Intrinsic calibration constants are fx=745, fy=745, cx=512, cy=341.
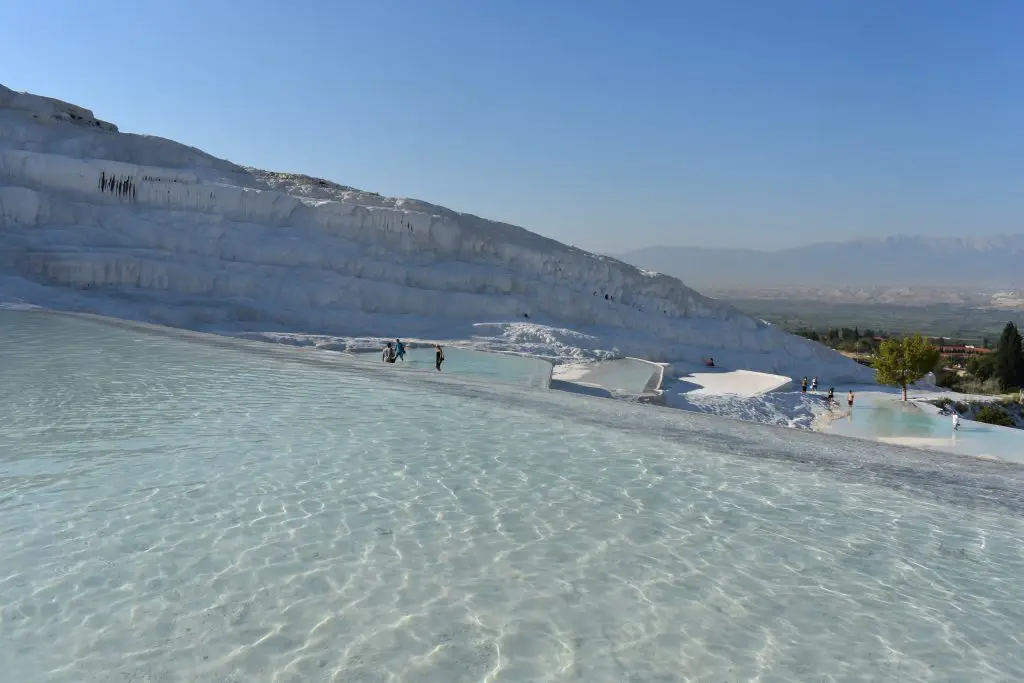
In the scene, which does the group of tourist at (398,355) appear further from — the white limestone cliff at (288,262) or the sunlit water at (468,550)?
the sunlit water at (468,550)

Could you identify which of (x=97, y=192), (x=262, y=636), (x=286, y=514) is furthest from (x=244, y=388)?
(x=97, y=192)

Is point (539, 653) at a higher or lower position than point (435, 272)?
lower

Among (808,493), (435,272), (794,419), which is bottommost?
(794,419)

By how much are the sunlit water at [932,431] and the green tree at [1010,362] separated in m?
21.3

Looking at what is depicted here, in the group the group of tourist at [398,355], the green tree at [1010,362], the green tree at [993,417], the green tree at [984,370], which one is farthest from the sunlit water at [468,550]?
the green tree at [984,370]

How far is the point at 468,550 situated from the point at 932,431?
14.9m

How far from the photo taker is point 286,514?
4594 mm

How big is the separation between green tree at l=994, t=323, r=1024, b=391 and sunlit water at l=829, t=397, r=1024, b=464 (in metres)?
21.3

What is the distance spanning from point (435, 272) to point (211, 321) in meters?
7.12

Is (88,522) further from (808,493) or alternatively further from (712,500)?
(808,493)

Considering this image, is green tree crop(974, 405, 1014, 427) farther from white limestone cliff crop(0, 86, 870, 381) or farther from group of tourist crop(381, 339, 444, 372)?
group of tourist crop(381, 339, 444, 372)

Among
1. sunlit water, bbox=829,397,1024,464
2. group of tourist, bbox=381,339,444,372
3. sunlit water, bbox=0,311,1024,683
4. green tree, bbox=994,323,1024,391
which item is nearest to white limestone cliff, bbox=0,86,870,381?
group of tourist, bbox=381,339,444,372

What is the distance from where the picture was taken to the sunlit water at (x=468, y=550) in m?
3.21

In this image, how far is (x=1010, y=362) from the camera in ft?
120
